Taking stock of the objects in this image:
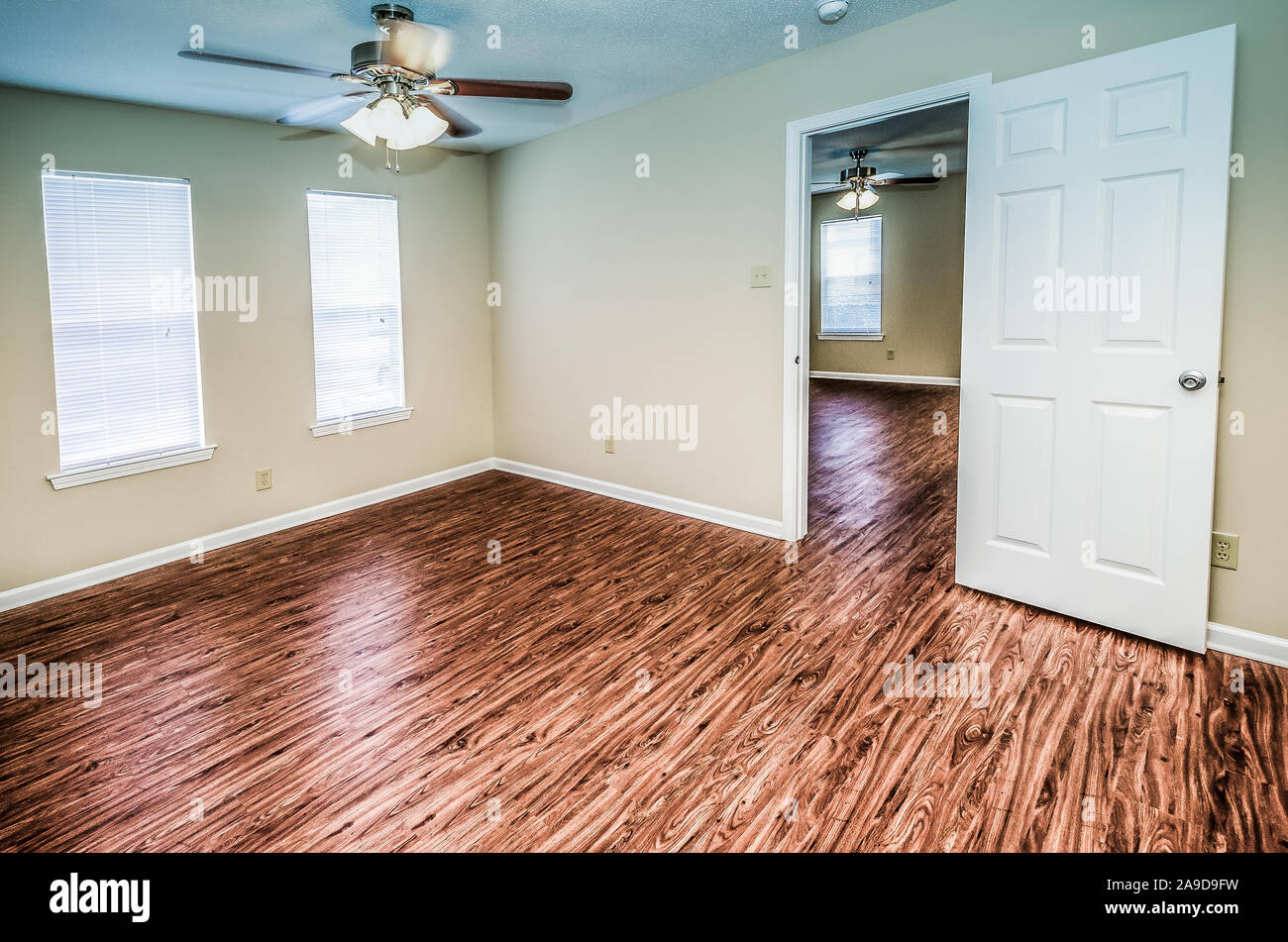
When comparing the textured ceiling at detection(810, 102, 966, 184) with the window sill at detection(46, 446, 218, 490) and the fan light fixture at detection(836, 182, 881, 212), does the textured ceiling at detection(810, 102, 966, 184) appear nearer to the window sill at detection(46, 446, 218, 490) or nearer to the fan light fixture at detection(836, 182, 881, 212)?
the fan light fixture at detection(836, 182, 881, 212)

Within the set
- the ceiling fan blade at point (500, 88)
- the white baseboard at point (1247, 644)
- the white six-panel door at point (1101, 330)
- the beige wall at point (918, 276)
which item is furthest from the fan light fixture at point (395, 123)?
the beige wall at point (918, 276)

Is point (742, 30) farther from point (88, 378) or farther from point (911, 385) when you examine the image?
point (911, 385)

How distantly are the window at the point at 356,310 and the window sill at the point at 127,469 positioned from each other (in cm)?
70

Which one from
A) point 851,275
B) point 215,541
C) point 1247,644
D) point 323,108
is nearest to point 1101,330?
point 1247,644

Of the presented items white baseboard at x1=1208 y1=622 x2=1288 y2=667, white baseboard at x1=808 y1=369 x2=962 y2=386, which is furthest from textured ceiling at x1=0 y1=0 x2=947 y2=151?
white baseboard at x1=808 y1=369 x2=962 y2=386

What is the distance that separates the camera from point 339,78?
8.72ft

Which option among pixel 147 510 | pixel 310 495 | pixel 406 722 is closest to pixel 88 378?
pixel 147 510

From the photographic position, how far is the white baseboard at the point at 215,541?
3.50 meters

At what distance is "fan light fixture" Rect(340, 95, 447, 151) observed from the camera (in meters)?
2.77

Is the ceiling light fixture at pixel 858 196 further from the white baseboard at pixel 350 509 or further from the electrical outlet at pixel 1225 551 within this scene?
the electrical outlet at pixel 1225 551

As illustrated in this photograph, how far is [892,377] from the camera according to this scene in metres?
9.68

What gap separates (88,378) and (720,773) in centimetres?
355

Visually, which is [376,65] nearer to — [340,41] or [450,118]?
[450,118]
